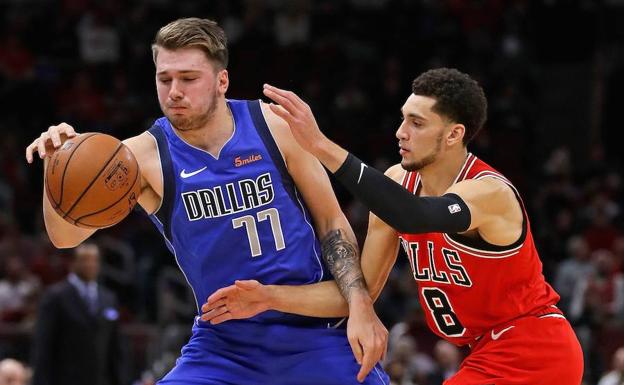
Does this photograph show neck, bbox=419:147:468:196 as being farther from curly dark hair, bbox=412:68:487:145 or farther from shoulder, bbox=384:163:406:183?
shoulder, bbox=384:163:406:183

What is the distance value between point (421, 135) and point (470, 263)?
0.59 m

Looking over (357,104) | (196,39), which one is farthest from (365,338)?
(357,104)

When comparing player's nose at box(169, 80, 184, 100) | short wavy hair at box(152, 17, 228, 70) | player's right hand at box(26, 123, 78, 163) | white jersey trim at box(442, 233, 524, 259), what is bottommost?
white jersey trim at box(442, 233, 524, 259)

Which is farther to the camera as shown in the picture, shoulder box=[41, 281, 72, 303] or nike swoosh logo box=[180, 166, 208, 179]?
shoulder box=[41, 281, 72, 303]

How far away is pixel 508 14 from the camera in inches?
672

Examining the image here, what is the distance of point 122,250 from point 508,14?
743cm

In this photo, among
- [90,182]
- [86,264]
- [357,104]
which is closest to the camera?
[90,182]

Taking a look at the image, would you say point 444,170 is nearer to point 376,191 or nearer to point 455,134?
point 455,134

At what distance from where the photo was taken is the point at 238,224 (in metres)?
4.65

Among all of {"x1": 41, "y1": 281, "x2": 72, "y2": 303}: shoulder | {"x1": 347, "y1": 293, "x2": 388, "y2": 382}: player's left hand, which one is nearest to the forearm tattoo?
{"x1": 347, "y1": 293, "x2": 388, "y2": 382}: player's left hand

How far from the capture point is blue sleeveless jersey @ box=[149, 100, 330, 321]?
4.65m

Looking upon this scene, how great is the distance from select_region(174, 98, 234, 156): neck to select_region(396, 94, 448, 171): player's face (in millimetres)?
761

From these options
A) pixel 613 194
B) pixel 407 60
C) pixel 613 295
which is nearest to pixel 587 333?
pixel 613 295

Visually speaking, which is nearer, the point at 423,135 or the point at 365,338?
the point at 365,338
